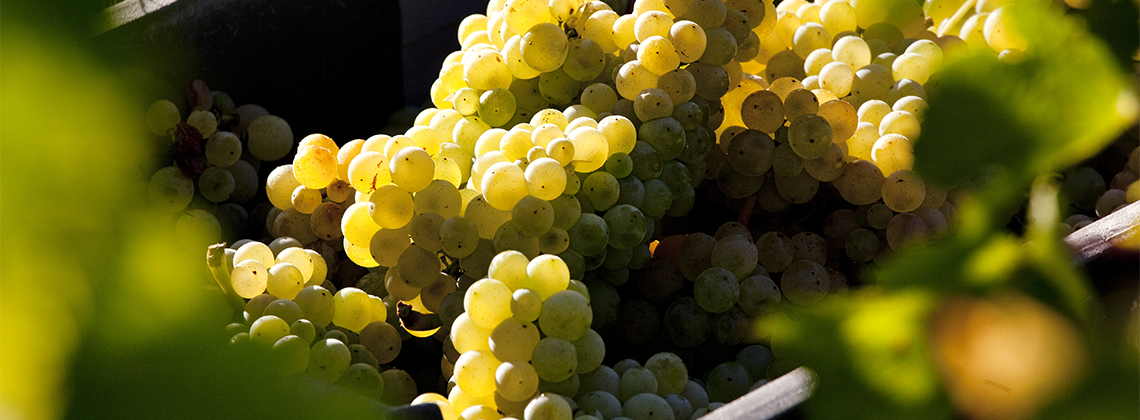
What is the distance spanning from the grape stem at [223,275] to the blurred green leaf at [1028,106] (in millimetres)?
538

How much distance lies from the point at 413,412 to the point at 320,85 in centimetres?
70

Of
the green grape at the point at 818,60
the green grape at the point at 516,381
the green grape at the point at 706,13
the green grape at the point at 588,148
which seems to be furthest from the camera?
the green grape at the point at 818,60

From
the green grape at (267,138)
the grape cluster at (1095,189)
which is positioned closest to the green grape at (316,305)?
the green grape at (267,138)

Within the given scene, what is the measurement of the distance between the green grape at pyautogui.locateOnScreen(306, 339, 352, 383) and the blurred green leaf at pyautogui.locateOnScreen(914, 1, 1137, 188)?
49cm

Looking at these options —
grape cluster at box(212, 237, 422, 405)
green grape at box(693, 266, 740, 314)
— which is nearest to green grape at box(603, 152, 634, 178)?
green grape at box(693, 266, 740, 314)

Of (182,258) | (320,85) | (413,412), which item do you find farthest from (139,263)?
(320,85)

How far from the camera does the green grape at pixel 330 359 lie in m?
0.54

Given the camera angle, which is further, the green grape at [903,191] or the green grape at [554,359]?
the green grape at [903,191]

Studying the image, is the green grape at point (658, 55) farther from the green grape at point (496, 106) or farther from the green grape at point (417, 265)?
the green grape at point (417, 265)

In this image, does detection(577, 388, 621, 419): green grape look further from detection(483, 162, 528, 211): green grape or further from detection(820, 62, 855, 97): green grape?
detection(820, 62, 855, 97): green grape

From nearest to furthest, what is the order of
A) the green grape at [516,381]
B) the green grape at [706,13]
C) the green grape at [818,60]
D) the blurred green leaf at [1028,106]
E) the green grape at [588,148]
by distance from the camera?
the blurred green leaf at [1028,106] → the green grape at [516,381] → the green grape at [588,148] → the green grape at [706,13] → the green grape at [818,60]

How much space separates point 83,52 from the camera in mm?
73

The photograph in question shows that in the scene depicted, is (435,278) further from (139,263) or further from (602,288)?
(139,263)

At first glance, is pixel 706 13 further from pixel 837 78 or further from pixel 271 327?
pixel 271 327
